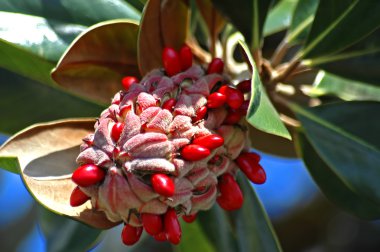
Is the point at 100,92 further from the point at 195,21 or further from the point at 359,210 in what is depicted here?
the point at 359,210

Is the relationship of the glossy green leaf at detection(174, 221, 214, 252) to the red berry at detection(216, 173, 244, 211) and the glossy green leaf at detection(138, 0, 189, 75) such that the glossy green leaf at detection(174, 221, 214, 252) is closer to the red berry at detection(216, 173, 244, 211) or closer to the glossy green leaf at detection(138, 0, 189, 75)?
the red berry at detection(216, 173, 244, 211)

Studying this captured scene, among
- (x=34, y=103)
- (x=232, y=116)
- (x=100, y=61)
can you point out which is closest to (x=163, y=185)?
(x=232, y=116)

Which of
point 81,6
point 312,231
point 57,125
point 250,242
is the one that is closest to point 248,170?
point 250,242

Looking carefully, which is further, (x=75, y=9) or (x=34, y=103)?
(x=34, y=103)

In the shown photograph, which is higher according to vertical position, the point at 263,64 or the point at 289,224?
the point at 263,64

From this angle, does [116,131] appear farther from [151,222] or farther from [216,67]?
[216,67]
